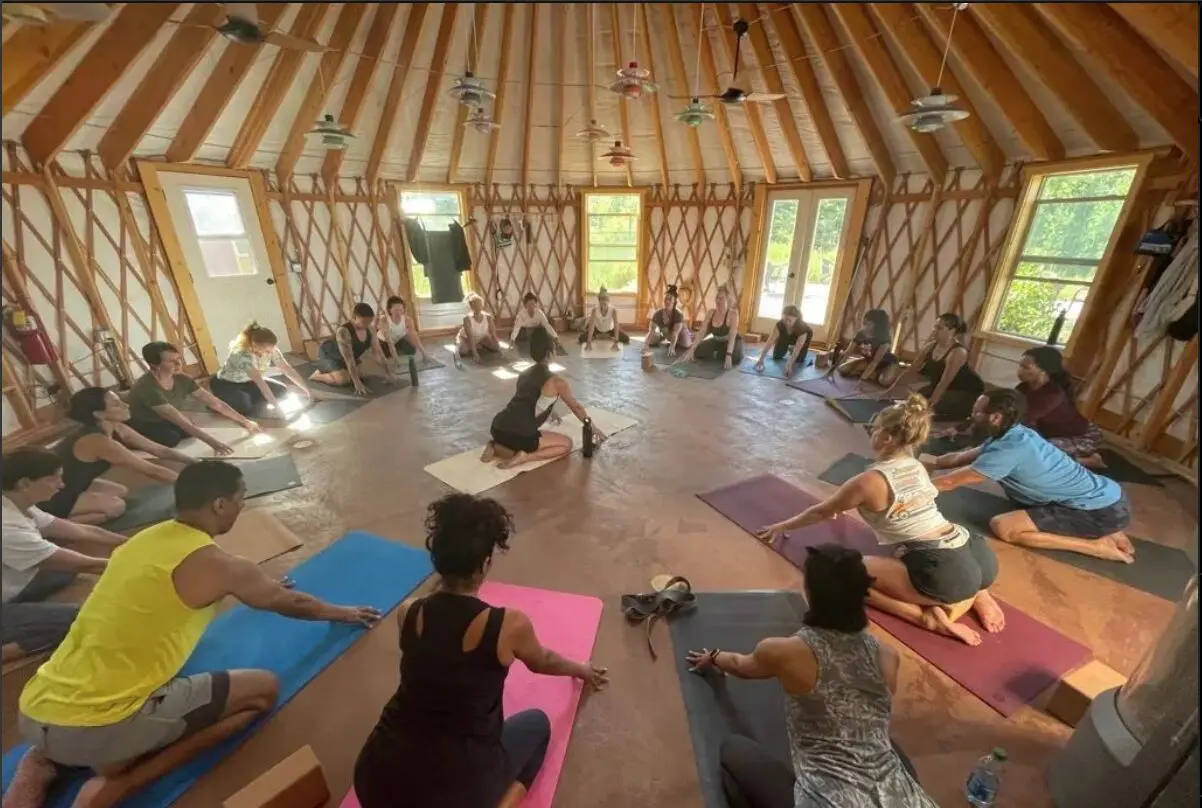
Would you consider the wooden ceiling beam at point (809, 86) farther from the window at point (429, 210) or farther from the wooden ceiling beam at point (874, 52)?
the window at point (429, 210)

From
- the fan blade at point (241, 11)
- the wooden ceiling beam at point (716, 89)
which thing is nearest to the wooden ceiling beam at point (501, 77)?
the wooden ceiling beam at point (716, 89)

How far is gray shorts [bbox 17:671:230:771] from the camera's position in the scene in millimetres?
1544

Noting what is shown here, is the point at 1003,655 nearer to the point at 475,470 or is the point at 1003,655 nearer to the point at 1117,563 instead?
the point at 1117,563

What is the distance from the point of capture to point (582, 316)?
28.4 feet

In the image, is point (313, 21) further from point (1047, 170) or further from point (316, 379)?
point (1047, 170)

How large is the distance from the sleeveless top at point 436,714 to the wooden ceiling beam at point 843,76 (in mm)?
5584

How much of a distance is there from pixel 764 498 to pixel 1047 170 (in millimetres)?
4352

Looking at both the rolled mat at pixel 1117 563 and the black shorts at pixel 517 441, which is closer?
the rolled mat at pixel 1117 563

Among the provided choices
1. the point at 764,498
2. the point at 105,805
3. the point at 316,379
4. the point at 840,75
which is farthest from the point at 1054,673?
the point at 316,379

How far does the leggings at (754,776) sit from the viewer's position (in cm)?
150

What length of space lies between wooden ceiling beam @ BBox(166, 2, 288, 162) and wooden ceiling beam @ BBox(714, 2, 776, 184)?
3.91 m

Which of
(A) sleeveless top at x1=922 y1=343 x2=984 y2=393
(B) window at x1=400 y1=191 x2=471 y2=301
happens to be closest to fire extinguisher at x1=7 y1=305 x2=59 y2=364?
(A) sleeveless top at x1=922 y1=343 x2=984 y2=393

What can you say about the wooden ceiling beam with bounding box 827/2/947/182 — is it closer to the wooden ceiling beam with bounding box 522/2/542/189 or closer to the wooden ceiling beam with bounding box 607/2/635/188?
the wooden ceiling beam with bounding box 607/2/635/188

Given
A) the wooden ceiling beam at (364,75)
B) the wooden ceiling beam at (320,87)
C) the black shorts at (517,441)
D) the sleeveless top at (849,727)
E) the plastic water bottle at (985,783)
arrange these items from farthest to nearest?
the wooden ceiling beam at (364,75)
the wooden ceiling beam at (320,87)
the black shorts at (517,441)
the plastic water bottle at (985,783)
the sleeveless top at (849,727)
